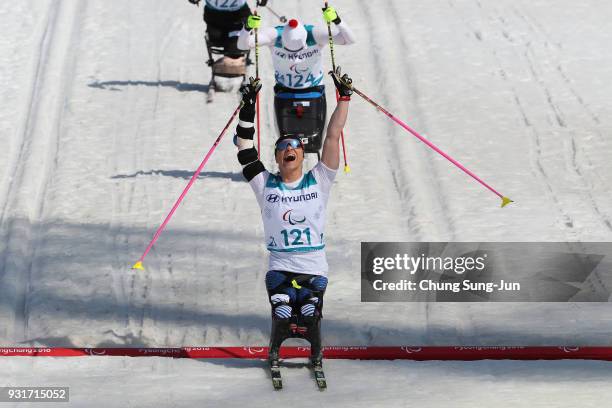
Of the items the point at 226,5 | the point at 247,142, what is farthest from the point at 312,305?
the point at 226,5

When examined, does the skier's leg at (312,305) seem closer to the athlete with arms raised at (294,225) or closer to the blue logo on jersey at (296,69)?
the athlete with arms raised at (294,225)

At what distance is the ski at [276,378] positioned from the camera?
899 cm

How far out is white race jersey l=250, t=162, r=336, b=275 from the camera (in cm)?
901

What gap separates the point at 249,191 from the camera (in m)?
14.9

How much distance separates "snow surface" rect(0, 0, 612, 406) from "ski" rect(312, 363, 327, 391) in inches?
4.1

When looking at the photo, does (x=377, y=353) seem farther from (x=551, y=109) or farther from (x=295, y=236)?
(x=551, y=109)

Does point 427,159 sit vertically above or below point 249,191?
above

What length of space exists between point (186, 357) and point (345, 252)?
12.0 ft

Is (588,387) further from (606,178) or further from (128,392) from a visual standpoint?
(606,178)

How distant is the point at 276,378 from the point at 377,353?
1093 millimetres

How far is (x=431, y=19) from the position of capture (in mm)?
21188

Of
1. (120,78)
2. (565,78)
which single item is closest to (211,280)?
(120,78)

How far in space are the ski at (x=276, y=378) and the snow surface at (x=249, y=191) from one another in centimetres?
15

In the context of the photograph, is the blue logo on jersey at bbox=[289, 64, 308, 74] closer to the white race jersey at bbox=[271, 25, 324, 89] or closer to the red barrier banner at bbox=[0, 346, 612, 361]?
the white race jersey at bbox=[271, 25, 324, 89]
